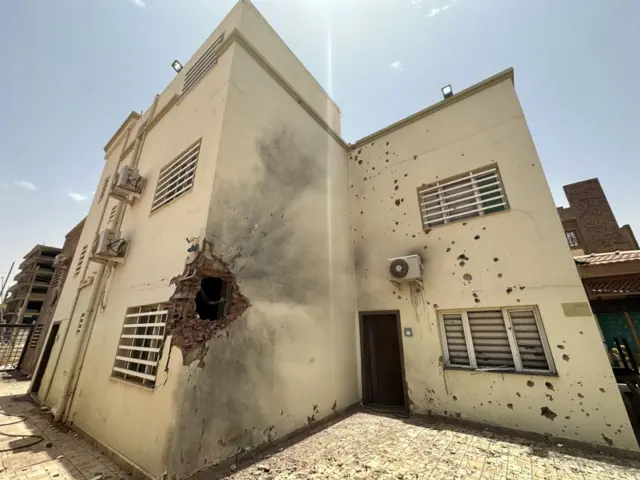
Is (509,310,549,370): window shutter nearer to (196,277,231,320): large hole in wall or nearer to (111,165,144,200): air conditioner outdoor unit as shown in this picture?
(196,277,231,320): large hole in wall

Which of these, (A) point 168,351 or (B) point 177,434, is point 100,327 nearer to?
(A) point 168,351

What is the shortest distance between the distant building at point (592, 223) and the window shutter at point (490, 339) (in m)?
13.4

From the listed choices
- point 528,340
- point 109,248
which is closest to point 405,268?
point 528,340

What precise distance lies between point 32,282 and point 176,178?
37.1 meters

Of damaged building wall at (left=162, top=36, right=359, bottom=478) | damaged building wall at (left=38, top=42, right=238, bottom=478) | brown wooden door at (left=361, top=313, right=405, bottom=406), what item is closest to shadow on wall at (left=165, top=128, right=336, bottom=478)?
damaged building wall at (left=162, top=36, right=359, bottom=478)

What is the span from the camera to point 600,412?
3.95m

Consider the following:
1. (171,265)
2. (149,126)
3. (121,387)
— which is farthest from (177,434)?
(149,126)

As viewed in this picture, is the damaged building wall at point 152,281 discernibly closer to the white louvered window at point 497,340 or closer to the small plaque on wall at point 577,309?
the white louvered window at point 497,340

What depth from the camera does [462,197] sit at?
6047 millimetres

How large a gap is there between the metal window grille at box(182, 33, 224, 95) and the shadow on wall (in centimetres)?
231

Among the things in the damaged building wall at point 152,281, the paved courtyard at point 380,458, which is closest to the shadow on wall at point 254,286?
the damaged building wall at point 152,281

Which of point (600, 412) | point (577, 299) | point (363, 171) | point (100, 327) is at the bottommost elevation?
point (600, 412)

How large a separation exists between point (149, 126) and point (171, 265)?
5.71 m

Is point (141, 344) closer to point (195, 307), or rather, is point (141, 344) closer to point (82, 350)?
point (195, 307)
